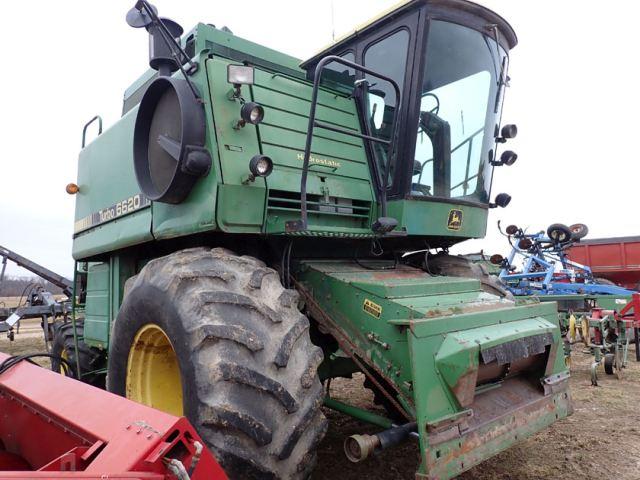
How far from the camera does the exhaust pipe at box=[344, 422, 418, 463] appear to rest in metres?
2.45

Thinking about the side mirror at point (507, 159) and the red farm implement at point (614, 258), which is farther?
the red farm implement at point (614, 258)

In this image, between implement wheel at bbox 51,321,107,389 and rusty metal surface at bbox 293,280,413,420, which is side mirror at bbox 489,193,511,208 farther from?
implement wheel at bbox 51,321,107,389

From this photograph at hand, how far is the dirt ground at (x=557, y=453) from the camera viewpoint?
3.56m

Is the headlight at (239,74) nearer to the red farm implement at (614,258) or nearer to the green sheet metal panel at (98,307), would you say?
the green sheet metal panel at (98,307)

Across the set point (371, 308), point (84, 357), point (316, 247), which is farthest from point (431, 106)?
point (84, 357)

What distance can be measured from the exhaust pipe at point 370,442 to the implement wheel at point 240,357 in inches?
6.5

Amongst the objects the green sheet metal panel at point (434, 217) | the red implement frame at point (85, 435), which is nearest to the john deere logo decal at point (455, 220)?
the green sheet metal panel at point (434, 217)

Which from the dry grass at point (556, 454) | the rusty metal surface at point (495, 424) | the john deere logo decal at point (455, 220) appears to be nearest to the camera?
the rusty metal surface at point (495, 424)

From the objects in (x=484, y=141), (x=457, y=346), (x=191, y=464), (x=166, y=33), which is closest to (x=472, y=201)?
(x=484, y=141)

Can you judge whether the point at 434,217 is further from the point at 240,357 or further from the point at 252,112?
the point at 240,357

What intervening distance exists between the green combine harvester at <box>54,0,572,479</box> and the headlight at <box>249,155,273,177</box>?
1 centimetres

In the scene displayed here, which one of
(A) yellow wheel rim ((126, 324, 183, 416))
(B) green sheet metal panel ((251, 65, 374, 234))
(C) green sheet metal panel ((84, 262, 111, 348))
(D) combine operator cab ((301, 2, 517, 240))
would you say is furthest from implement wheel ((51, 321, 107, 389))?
(D) combine operator cab ((301, 2, 517, 240))

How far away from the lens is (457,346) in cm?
262

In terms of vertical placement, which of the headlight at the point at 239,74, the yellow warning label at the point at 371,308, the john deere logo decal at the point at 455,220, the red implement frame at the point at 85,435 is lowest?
the red implement frame at the point at 85,435
